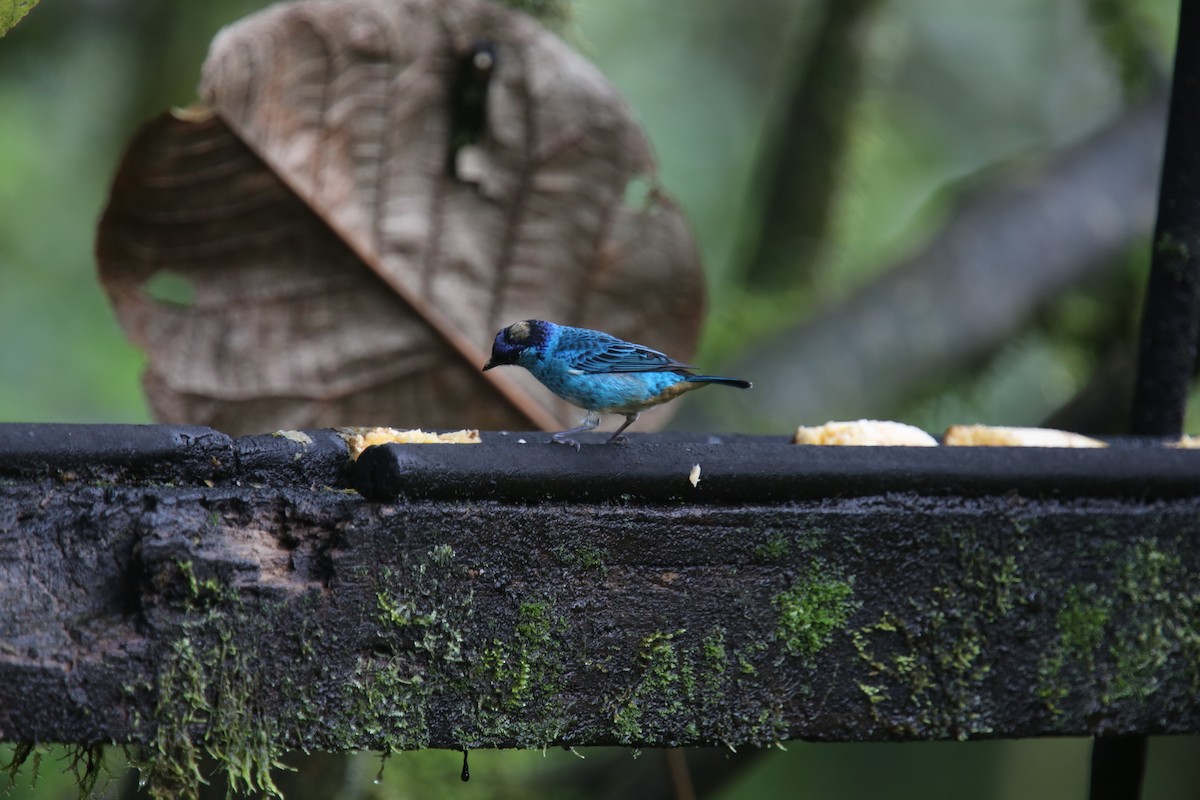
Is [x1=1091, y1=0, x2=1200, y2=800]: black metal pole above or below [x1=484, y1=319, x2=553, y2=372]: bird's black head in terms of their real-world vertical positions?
above

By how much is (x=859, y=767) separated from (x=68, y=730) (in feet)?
21.0

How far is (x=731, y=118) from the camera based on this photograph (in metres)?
7.34

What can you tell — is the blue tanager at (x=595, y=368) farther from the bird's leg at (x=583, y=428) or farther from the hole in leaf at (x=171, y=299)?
the hole in leaf at (x=171, y=299)

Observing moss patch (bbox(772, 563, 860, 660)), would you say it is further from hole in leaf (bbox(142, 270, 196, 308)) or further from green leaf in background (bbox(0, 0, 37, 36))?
hole in leaf (bbox(142, 270, 196, 308))

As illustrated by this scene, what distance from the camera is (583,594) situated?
1479 mm

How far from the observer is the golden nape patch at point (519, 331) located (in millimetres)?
1943

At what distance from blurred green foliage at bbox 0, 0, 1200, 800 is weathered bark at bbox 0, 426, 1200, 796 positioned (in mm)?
891

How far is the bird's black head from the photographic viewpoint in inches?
76.6

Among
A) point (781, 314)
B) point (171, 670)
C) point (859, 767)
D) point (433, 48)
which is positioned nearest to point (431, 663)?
point (171, 670)

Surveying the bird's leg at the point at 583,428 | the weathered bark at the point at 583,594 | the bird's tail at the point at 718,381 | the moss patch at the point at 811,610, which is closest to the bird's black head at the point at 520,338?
the bird's leg at the point at 583,428

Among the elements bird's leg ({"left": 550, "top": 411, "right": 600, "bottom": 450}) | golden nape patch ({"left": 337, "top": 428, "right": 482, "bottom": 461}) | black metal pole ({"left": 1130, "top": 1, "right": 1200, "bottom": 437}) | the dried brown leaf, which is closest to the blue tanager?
bird's leg ({"left": 550, "top": 411, "right": 600, "bottom": 450})

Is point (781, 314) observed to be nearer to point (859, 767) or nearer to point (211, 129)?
point (211, 129)

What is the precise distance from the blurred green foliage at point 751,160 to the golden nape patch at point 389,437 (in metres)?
0.92

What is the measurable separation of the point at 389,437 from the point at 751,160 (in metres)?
5.97
